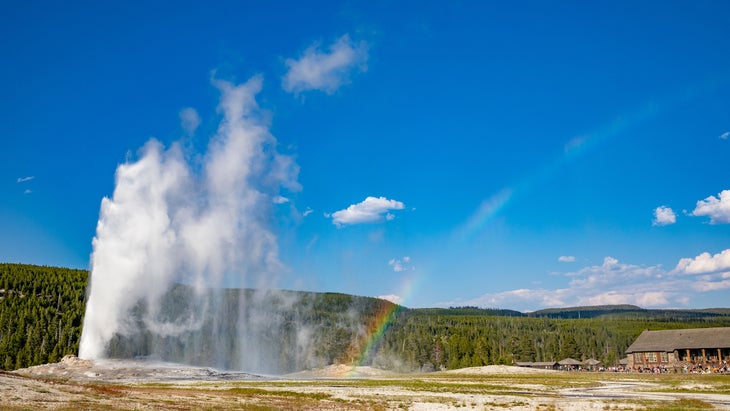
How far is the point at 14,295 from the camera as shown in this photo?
13575 cm

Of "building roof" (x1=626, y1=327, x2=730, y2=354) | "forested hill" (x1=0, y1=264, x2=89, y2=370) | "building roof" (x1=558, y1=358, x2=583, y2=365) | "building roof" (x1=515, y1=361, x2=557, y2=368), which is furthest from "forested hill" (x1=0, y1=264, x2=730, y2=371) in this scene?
"building roof" (x1=626, y1=327, x2=730, y2=354)

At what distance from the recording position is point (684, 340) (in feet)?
330

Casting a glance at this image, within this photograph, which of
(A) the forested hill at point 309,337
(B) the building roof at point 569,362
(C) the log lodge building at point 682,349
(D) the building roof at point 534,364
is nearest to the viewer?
(C) the log lodge building at point 682,349

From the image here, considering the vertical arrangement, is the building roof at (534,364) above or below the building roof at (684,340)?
below

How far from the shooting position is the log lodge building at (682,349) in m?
94.4

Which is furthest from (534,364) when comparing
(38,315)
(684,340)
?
(38,315)

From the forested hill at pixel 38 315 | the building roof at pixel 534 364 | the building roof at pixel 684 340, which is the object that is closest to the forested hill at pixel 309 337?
the forested hill at pixel 38 315

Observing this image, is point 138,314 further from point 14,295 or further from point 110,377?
point 14,295

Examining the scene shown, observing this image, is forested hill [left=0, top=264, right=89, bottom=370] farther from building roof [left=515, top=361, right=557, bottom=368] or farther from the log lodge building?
the log lodge building

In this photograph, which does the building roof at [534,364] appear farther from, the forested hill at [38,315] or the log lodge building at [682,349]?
the forested hill at [38,315]

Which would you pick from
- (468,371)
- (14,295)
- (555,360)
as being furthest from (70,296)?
(555,360)

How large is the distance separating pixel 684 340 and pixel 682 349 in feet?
7.39

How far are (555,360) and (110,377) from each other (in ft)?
330

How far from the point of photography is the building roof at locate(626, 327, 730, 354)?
95350 mm
